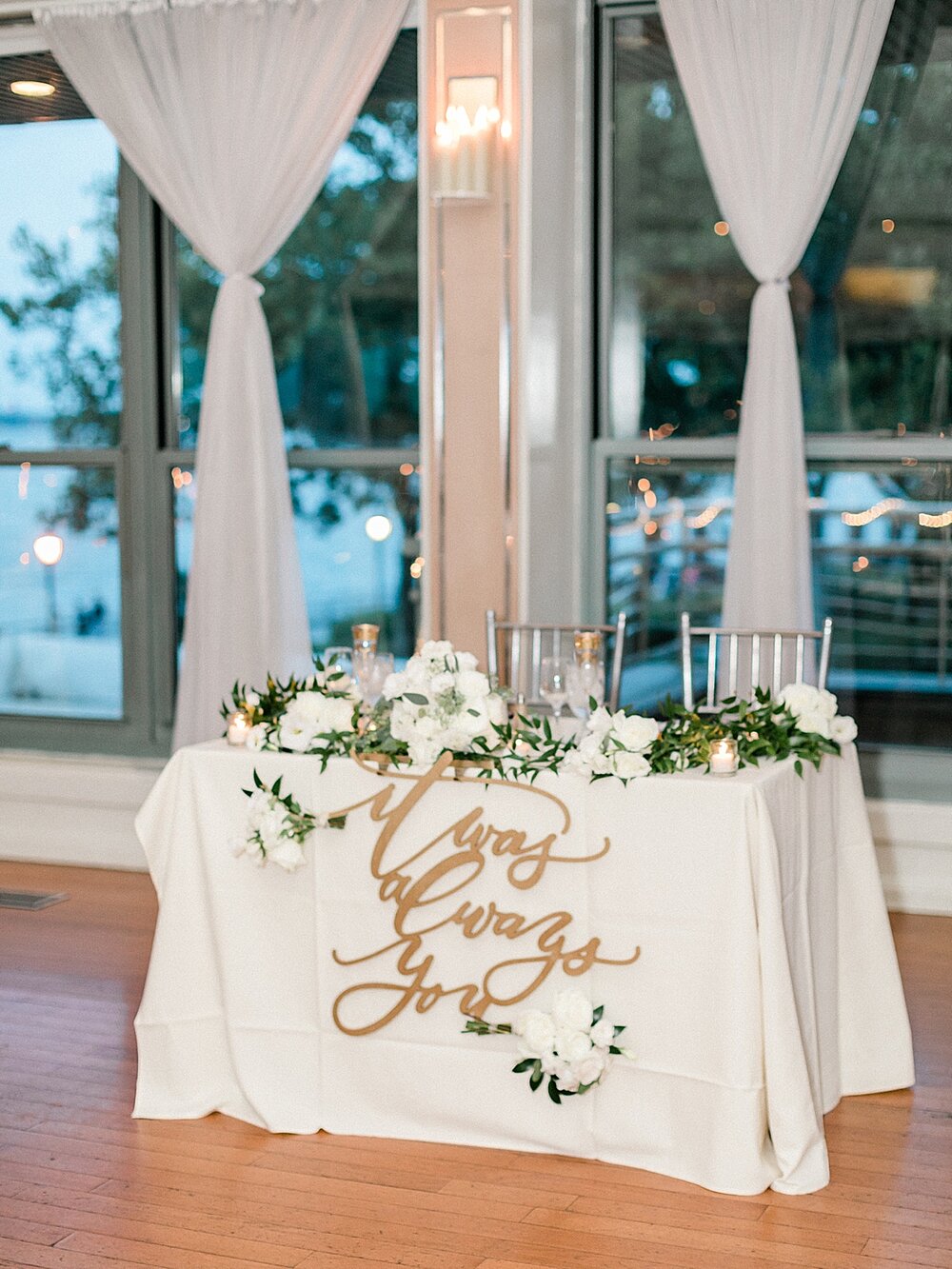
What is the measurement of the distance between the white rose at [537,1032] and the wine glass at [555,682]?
76 cm

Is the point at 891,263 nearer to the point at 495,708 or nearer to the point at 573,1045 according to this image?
the point at 495,708

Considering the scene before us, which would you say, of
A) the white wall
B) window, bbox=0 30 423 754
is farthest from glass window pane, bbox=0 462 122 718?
the white wall

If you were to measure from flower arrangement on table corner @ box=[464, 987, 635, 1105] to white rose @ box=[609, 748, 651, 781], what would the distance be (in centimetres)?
44

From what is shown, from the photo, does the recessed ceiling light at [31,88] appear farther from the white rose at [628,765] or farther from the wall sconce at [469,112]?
the white rose at [628,765]

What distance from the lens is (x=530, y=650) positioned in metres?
4.88

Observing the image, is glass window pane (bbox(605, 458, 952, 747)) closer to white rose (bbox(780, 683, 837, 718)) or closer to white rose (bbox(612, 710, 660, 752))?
white rose (bbox(780, 683, 837, 718))

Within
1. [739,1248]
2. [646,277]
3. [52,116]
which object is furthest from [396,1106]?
[52,116]

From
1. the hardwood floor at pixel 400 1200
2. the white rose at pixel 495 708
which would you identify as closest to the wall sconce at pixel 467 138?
the white rose at pixel 495 708

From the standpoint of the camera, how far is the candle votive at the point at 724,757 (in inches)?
120

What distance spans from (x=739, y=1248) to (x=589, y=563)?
314 centimetres

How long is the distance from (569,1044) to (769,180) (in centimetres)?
304

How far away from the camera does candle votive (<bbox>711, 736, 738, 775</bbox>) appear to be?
Result: 3049 millimetres

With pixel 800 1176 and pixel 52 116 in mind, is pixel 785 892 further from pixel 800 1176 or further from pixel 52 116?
pixel 52 116

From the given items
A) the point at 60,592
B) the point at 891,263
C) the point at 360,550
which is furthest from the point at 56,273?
the point at 891,263
